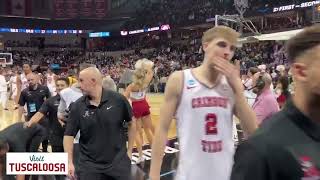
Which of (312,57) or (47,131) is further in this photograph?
(47,131)

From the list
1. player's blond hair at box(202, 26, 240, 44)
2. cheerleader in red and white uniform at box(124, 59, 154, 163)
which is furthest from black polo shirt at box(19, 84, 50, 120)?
player's blond hair at box(202, 26, 240, 44)

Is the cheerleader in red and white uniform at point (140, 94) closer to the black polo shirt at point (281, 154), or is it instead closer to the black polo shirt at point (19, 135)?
the black polo shirt at point (19, 135)

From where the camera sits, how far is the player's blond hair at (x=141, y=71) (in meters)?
8.91

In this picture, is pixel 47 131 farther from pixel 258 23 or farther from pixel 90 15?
pixel 90 15

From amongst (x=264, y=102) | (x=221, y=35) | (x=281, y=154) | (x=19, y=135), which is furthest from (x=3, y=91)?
(x=281, y=154)

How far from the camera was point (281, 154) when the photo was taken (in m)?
1.50

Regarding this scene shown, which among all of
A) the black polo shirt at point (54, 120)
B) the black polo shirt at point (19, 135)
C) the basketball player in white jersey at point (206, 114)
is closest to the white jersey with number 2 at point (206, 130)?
the basketball player in white jersey at point (206, 114)

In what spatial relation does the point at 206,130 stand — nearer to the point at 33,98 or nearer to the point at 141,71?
the point at 141,71

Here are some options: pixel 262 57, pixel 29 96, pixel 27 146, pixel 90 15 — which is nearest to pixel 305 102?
pixel 27 146

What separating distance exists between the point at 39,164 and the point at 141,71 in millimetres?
2694

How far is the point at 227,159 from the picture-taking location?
3.48 meters

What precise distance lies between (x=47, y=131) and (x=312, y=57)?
686 cm

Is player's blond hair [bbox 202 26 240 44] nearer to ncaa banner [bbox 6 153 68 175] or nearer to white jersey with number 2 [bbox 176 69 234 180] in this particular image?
white jersey with number 2 [bbox 176 69 234 180]

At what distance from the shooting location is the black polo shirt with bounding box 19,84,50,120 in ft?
30.9
